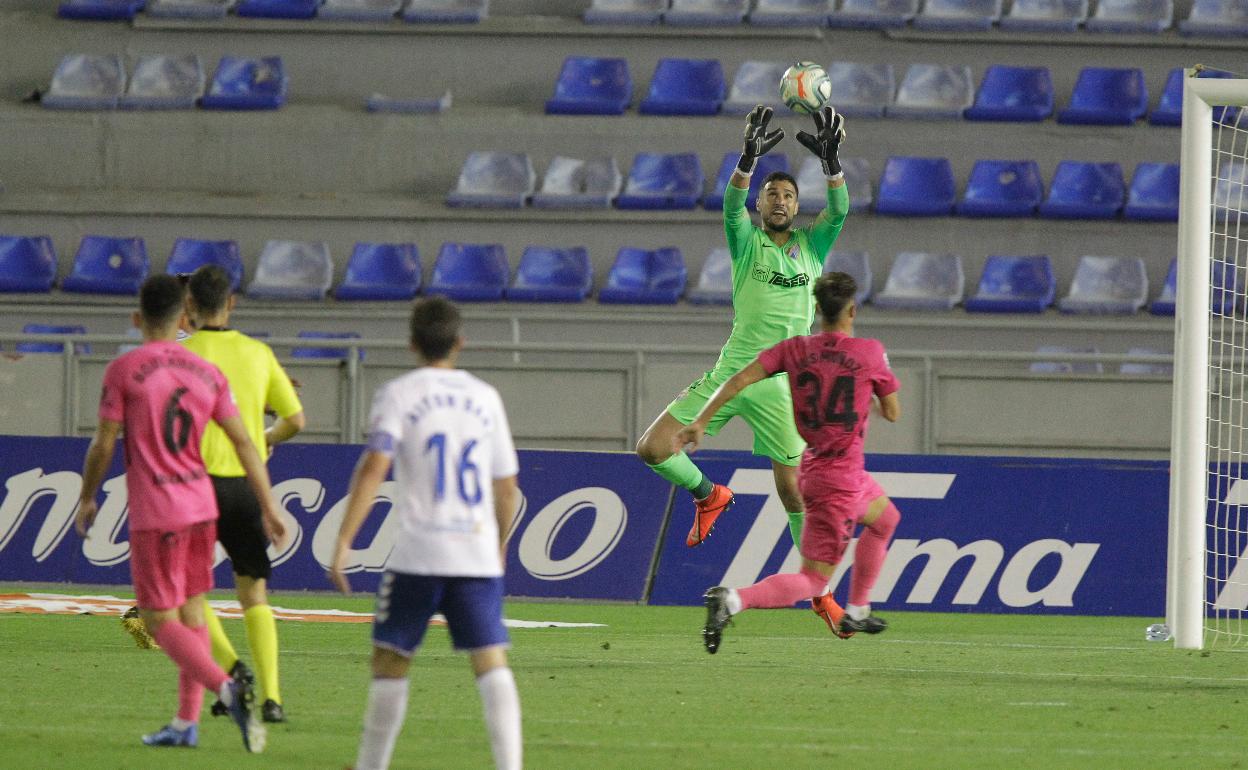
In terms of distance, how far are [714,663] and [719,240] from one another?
38.2 ft

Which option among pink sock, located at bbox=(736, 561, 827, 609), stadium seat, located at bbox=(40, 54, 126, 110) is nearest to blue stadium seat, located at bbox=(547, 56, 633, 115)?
stadium seat, located at bbox=(40, 54, 126, 110)

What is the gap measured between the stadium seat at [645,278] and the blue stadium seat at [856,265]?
1724 millimetres

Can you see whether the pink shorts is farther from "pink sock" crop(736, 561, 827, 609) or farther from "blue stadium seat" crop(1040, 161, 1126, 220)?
"blue stadium seat" crop(1040, 161, 1126, 220)

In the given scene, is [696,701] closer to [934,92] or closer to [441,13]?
[934,92]

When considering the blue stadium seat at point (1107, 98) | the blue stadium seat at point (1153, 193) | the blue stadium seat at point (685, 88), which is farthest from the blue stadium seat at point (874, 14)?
the blue stadium seat at point (1153, 193)

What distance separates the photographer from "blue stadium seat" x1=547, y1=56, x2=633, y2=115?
72.2 ft

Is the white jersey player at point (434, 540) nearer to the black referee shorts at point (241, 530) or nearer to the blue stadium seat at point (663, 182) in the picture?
the black referee shorts at point (241, 530)

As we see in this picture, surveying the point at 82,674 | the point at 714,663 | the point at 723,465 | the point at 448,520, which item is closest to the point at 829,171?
the point at 714,663

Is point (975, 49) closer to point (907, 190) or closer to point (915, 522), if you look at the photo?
point (907, 190)

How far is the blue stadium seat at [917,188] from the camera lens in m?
21.0

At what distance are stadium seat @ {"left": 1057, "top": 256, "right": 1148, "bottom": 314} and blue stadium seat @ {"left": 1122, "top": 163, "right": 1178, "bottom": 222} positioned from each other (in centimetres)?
66

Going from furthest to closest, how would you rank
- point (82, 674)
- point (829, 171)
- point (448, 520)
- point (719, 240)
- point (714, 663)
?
point (719, 240)
point (829, 171)
point (714, 663)
point (82, 674)
point (448, 520)

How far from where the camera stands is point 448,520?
530 cm

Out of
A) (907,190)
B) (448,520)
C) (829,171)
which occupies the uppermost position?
(907,190)
